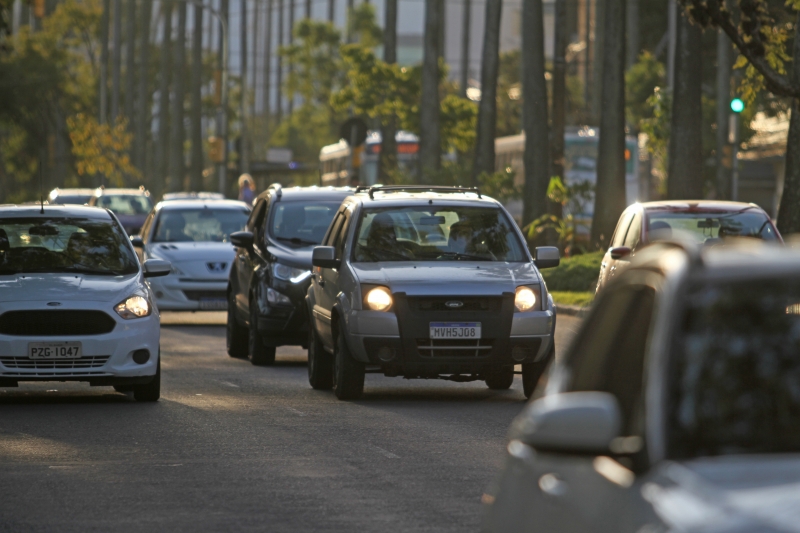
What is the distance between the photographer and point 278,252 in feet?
59.8

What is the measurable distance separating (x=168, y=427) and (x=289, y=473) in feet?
8.52

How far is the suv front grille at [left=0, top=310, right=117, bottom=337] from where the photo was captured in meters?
13.8

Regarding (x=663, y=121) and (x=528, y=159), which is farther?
(x=663, y=121)

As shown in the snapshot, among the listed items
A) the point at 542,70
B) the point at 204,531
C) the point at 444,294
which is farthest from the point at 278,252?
the point at 542,70

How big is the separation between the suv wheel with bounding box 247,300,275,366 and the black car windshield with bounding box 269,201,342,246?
863mm

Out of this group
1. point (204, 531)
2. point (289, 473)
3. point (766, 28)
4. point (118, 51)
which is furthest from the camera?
point (118, 51)

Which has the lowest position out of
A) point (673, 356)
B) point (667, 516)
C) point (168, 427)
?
point (168, 427)

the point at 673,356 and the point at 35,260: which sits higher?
the point at 673,356

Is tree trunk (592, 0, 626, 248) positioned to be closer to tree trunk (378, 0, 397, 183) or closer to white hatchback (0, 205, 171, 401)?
tree trunk (378, 0, 397, 183)

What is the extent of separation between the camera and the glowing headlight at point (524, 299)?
45.8 ft

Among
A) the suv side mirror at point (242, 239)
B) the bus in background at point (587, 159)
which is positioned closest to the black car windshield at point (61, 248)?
the suv side mirror at point (242, 239)

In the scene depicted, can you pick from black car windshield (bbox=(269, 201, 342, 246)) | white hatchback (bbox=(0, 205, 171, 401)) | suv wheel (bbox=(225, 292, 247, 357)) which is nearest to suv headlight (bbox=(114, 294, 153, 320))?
white hatchback (bbox=(0, 205, 171, 401))

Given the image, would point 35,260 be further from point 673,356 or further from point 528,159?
point 528,159

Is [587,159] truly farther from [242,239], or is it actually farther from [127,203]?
[242,239]
